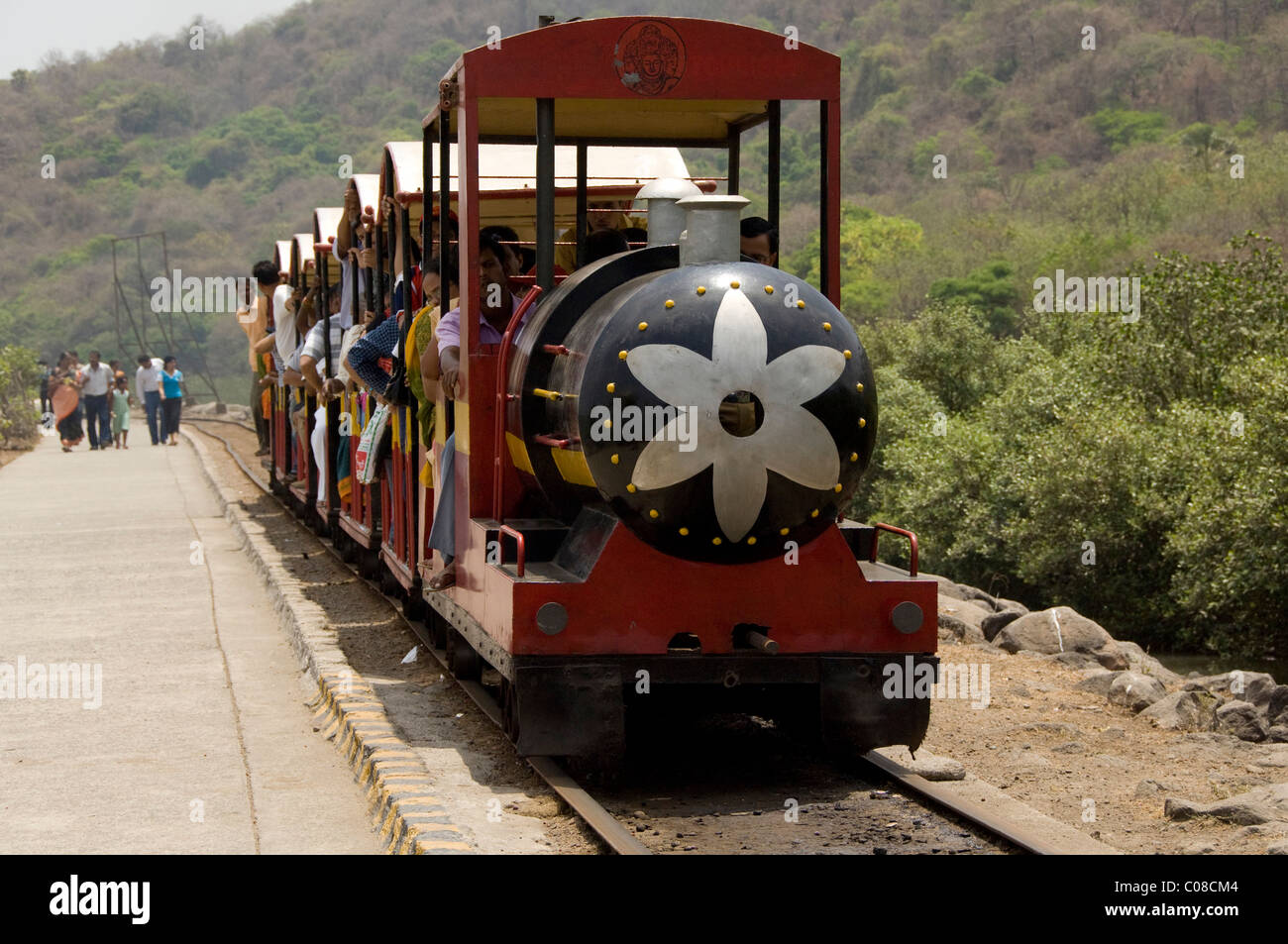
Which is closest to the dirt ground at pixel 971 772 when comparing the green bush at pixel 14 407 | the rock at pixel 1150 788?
the rock at pixel 1150 788

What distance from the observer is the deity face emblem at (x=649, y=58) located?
711cm

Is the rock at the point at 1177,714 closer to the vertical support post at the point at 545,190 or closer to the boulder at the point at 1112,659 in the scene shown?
the boulder at the point at 1112,659

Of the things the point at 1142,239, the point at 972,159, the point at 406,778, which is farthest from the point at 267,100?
the point at 406,778

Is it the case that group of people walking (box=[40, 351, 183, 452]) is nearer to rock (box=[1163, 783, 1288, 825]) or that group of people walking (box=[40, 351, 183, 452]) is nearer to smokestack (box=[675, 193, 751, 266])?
smokestack (box=[675, 193, 751, 266])

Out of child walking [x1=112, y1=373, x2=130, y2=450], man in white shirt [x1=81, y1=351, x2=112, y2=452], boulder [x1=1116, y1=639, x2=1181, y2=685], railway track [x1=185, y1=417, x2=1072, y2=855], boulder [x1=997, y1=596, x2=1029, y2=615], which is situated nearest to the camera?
railway track [x1=185, y1=417, x2=1072, y2=855]

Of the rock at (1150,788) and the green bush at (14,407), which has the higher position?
the green bush at (14,407)

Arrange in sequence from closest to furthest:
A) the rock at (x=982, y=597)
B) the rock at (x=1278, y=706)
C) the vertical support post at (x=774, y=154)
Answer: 1. the vertical support post at (x=774, y=154)
2. the rock at (x=1278, y=706)
3. the rock at (x=982, y=597)

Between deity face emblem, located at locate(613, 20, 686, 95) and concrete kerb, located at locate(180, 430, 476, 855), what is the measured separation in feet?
9.65

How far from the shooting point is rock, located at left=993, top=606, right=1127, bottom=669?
1209 centimetres

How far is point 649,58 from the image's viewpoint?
7.14m

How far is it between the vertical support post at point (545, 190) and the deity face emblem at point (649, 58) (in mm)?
346

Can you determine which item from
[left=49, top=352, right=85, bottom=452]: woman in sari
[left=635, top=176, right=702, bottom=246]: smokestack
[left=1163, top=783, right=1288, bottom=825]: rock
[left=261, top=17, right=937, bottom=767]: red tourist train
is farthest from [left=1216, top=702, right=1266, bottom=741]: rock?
[left=49, top=352, right=85, bottom=452]: woman in sari

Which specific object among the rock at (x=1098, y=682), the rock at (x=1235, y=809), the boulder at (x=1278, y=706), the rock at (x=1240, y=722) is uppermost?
the rock at (x=1235, y=809)

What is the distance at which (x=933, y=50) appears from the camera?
349ft
